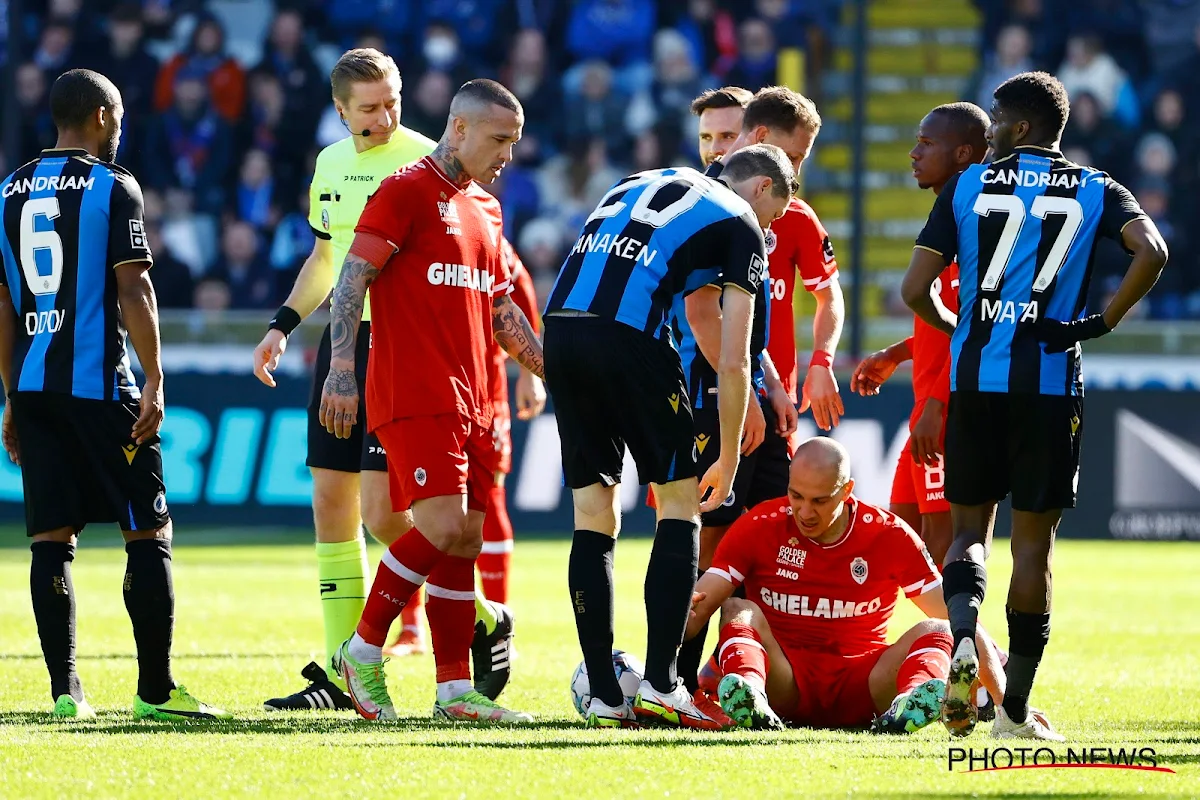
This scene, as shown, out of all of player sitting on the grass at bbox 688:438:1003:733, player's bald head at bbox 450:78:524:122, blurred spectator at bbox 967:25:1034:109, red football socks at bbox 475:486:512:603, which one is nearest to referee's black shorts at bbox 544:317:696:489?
player sitting on the grass at bbox 688:438:1003:733

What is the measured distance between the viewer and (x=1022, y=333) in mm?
5445

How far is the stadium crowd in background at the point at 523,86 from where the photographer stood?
19.3 m

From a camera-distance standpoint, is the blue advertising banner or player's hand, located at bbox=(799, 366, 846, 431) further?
the blue advertising banner

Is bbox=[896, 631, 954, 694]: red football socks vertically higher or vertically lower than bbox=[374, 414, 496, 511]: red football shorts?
lower

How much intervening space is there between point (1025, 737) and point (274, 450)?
10.5 m

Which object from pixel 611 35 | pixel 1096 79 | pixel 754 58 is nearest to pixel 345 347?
pixel 754 58

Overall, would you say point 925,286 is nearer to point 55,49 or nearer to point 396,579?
point 396,579

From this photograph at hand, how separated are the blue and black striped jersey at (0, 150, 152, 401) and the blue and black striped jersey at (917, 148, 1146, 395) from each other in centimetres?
263

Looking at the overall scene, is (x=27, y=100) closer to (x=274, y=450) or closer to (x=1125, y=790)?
(x=274, y=450)

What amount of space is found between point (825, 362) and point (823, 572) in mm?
1140

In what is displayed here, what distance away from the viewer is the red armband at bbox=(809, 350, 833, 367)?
272 inches

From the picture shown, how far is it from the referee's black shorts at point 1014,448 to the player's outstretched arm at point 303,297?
2.49m
